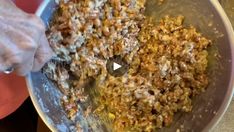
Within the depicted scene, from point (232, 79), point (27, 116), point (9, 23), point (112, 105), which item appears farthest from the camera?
point (27, 116)

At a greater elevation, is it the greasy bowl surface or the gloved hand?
the gloved hand

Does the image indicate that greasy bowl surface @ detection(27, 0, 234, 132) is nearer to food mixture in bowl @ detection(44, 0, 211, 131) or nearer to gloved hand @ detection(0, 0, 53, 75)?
food mixture in bowl @ detection(44, 0, 211, 131)

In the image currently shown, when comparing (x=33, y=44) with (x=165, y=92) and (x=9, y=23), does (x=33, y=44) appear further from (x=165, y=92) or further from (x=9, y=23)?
(x=165, y=92)

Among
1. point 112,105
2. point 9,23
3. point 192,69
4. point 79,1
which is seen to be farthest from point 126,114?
point 9,23
